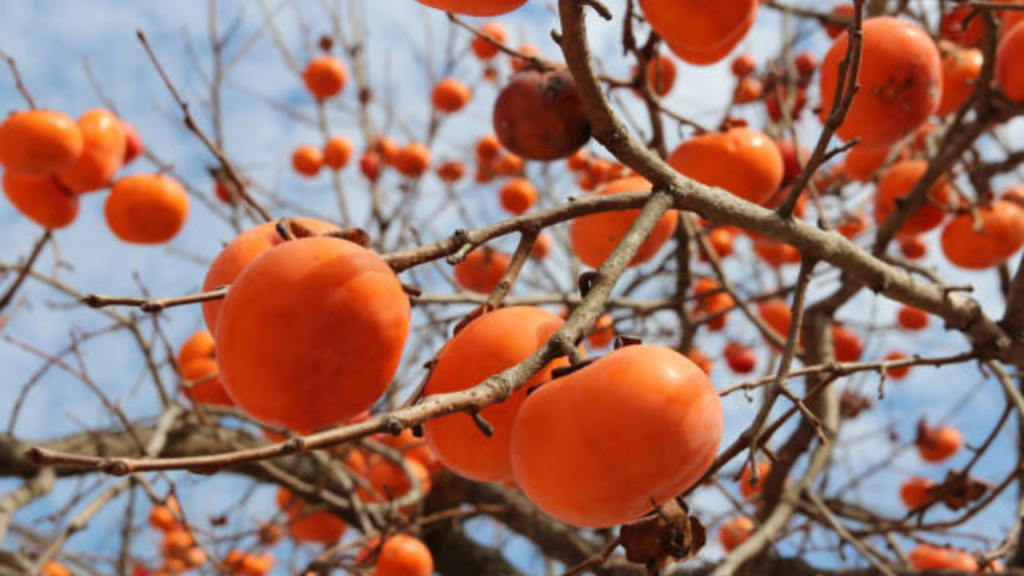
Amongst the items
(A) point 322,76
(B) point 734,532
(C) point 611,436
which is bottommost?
(C) point 611,436

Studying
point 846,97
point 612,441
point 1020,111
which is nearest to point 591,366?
point 612,441

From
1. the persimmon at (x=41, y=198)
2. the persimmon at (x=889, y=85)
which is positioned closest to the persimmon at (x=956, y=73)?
the persimmon at (x=889, y=85)

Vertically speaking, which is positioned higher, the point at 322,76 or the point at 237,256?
the point at 322,76

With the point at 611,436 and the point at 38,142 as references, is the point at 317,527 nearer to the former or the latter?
the point at 38,142

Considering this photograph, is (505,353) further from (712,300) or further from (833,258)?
(712,300)

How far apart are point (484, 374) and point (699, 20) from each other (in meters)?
1.08

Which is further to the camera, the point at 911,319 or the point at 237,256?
the point at 911,319

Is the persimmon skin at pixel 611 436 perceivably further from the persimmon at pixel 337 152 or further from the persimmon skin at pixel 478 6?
the persimmon at pixel 337 152

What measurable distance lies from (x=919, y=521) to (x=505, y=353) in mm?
1486

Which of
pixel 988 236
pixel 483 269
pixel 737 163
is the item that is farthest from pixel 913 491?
pixel 737 163

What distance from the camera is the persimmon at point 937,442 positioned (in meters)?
4.87

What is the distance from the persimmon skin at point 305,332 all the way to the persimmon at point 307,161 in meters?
5.04

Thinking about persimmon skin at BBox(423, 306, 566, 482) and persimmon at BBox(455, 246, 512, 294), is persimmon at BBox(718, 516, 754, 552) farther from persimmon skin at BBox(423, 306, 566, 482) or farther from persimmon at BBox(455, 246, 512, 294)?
persimmon skin at BBox(423, 306, 566, 482)

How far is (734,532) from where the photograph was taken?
135 inches
